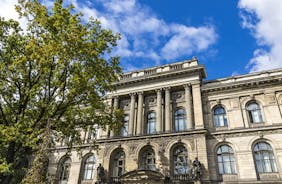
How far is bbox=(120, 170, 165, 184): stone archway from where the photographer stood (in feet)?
59.3

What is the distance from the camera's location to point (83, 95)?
44.9ft

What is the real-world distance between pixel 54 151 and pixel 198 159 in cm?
1562

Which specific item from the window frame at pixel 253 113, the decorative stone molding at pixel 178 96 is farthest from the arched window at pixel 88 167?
the window frame at pixel 253 113

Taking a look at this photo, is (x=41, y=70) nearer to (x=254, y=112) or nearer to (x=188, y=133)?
(x=188, y=133)

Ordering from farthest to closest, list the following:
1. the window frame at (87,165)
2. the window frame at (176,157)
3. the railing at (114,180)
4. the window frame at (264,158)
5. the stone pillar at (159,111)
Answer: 1. the window frame at (87,165)
2. the stone pillar at (159,111)
3. the railing at (114,180)
4. the window frame at (176,157)
5. the window frame at (264,158)

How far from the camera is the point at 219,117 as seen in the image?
21.0 metres

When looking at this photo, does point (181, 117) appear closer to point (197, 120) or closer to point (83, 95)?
point (197, 120)

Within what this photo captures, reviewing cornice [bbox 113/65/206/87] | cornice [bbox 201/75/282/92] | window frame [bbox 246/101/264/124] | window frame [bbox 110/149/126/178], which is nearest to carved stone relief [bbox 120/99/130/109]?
cornice [bbox 113/65/206/87]

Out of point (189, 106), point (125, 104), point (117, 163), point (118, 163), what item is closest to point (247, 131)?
point (189, 106)

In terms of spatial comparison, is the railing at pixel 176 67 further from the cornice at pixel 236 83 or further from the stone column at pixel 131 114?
the stone column at pixel 131 114

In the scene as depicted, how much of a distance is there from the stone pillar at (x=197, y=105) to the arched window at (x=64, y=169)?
13.8 metres

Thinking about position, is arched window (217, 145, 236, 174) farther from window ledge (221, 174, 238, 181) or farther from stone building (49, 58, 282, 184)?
window ledge (221, 174, 238, 181)

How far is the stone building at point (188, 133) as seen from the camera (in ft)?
59.5

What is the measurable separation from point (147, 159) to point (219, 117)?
25.2 feet
